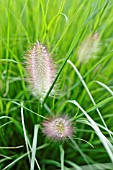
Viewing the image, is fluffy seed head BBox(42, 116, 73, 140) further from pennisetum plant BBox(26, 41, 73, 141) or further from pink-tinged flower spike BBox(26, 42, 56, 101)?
pink-tinged flower spike BBox(26, 42, 56, 101)

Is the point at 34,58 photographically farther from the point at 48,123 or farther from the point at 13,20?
the point at 13,20

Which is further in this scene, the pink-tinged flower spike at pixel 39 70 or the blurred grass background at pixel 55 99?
the blurred grass background at pixel 55 99

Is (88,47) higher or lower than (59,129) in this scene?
higher

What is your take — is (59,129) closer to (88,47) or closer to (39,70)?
(39,70)

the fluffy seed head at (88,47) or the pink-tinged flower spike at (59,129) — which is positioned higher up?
the fluffy seed head at (88,47)

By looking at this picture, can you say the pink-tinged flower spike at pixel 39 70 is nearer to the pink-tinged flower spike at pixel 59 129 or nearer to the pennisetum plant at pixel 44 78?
the pennisetum plant at pixel 44 78

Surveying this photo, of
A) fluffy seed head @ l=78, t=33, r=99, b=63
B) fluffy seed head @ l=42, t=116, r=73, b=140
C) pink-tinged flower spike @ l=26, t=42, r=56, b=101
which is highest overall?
fluffy seed head @ l=78, t=33, r=99, b=63

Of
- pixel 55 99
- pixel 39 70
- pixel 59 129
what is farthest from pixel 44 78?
pixel 55 99

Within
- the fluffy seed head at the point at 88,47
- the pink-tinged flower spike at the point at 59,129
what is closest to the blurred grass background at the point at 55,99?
the fluffy seed head at the point at 88,47

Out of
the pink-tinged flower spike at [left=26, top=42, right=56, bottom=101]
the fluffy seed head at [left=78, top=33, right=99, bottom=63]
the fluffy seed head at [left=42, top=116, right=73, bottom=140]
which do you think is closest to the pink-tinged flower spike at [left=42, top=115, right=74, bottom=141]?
the fluffy seed head at [left=42, top=116, right=73, bottom=140]
